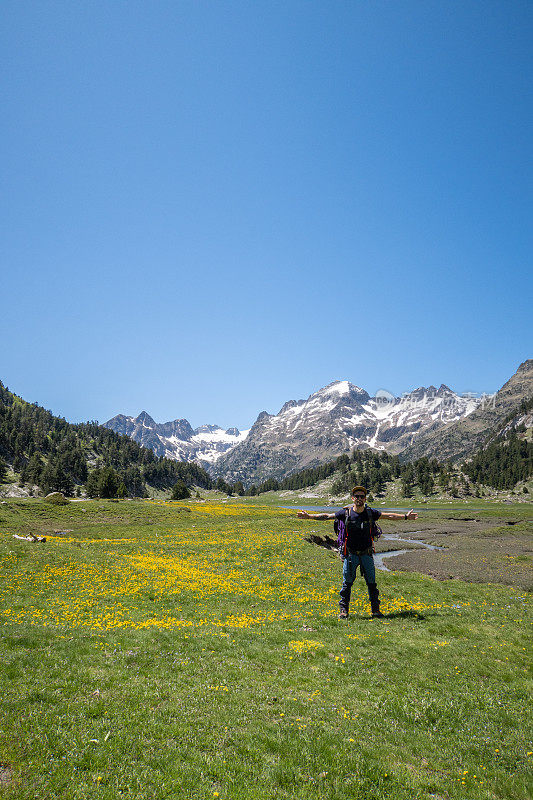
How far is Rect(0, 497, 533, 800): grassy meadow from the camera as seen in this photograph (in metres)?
7.50

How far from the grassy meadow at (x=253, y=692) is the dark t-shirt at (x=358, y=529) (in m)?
3.71

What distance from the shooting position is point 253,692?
36.6ft

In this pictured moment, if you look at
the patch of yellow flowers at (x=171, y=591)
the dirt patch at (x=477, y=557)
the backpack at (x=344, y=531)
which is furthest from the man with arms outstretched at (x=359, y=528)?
the dirt patch at (x=477, y=557)

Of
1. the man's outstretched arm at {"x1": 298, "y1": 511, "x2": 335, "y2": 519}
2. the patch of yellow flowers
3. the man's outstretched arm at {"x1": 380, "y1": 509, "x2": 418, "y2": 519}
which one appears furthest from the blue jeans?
the patch of yellow flowers

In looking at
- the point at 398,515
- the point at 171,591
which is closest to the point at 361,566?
the point at 398,515

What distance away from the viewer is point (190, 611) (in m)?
19.6

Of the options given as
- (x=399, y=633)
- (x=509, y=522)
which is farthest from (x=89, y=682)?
(x=509, y=522)

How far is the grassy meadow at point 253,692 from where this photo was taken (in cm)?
750

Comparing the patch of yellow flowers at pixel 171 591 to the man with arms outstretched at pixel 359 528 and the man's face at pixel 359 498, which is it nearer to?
the man with arms outstretched at pixel 359 528

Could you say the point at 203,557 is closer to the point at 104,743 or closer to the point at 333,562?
the point at 333,562

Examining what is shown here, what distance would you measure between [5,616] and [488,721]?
18.9 metres

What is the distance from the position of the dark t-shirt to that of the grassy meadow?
371 cm

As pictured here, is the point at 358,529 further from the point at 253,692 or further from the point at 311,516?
the point at 253,692

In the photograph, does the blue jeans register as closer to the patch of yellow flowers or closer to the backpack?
the backpack
